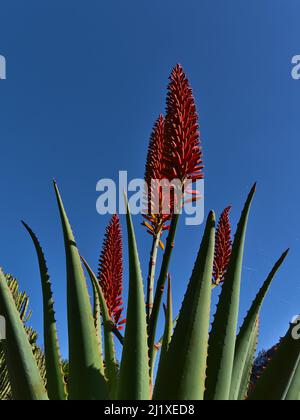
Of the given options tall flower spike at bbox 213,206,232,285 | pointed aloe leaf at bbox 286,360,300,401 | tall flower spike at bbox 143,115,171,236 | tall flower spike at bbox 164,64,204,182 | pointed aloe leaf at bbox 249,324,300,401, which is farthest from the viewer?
tall flower spike at bbox 213,206,232,285

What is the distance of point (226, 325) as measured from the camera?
1.08 m

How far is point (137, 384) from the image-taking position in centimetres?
107

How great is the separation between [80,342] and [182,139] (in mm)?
741

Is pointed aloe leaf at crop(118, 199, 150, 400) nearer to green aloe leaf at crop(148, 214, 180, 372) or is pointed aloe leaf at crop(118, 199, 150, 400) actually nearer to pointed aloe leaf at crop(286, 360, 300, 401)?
green aloe leaf at crop(148, 214, 180, 372)

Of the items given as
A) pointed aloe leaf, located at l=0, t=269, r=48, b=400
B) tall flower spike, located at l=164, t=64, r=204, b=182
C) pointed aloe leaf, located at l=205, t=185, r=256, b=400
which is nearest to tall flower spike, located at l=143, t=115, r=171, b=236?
tall flower spike, located at l=164, t=64, r=204, b=182

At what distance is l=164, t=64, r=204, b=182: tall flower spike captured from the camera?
4.64ft

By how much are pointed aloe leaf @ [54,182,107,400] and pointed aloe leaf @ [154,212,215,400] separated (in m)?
0.18

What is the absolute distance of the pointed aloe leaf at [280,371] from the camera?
1.00 meters

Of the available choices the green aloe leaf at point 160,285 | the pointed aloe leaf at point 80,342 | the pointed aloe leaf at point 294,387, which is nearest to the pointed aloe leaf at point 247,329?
the pointed aloe leaf at point 294,387

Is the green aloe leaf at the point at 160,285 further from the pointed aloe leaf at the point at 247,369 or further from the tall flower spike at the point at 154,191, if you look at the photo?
the pointed aloe leaf at the point at 247,369

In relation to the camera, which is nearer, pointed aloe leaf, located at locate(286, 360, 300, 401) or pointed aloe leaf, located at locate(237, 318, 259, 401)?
pointed aloe leaf, located at locate(286, 360, 300, 401)

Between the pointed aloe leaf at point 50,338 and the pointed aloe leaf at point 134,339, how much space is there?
0.84 feet
